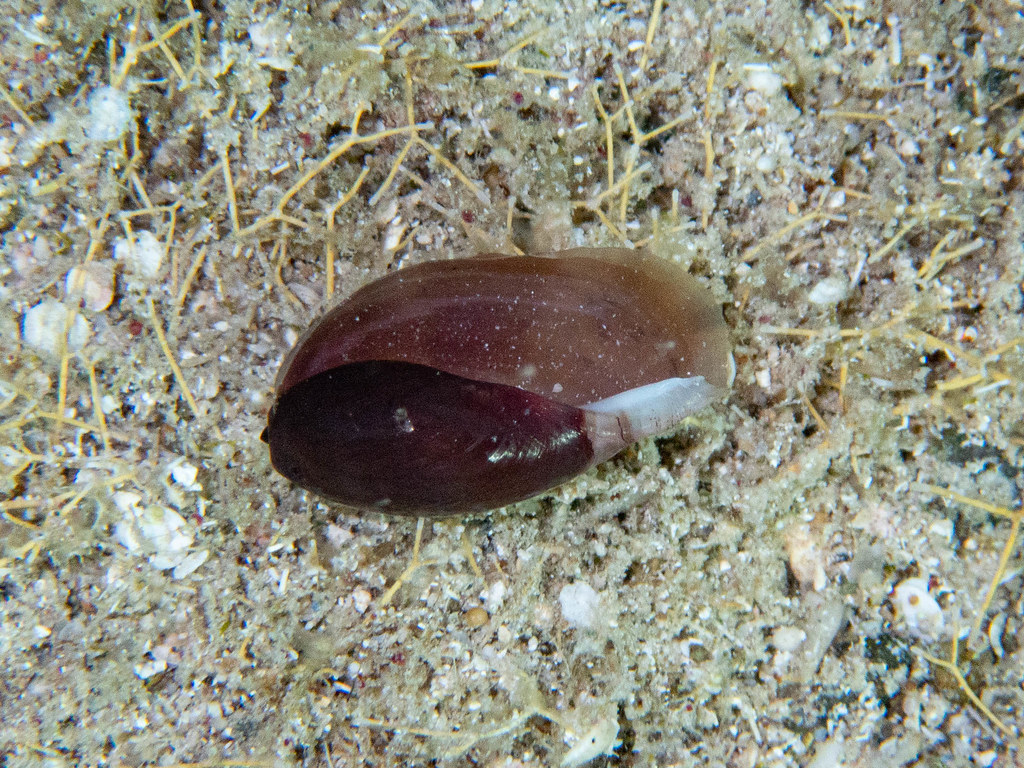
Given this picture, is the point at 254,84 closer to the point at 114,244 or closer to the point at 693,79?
the point at 114,244

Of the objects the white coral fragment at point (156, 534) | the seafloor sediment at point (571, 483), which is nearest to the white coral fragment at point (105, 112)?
the seafloor sediment at point (571, 483)

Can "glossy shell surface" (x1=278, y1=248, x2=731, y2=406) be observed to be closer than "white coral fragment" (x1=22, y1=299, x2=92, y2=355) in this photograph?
Yes

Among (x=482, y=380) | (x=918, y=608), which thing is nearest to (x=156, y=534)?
(x=482, y=380)

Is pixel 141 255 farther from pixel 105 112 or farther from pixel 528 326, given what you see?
pixel 528 326

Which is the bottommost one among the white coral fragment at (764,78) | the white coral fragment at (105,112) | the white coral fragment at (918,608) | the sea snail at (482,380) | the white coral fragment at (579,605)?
the white coral fragment at (918,608)

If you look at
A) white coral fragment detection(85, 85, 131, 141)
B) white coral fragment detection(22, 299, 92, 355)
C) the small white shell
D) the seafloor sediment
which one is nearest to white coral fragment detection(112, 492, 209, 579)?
the seafloor sediment

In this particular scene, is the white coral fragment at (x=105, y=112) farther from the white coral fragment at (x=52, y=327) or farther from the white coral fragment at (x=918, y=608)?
the white coral fragment at (x=918, y=608)

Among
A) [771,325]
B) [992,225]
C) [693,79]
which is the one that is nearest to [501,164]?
[693,79]

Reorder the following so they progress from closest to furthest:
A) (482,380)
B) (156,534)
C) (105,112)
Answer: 1. (482,380)
2. (105,112)
3. (156,534)

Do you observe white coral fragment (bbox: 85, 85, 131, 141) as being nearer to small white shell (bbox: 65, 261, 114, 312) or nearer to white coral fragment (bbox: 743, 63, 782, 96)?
small white shell (bbox: 65, 261, 114, 312)
